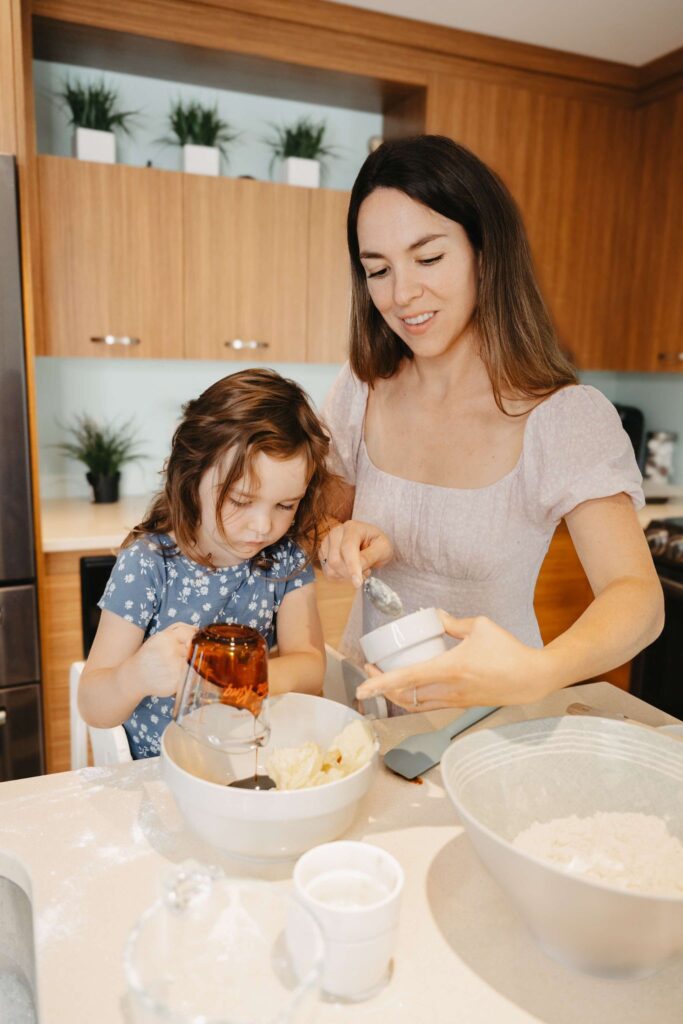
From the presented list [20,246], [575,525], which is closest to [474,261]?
[575,525]

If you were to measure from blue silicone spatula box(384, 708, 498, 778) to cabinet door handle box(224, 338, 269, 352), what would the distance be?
1862mm

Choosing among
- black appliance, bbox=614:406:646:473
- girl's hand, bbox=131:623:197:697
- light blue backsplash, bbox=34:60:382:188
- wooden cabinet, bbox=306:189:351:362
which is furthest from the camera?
black appliance, bbox=614:406:646:473

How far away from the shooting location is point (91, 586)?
7.44ft

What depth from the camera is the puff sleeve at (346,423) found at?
1510 millimetres

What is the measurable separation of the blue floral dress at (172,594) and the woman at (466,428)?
148mm

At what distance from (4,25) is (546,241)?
195 centimetres

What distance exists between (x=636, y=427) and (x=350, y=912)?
315 centimetres

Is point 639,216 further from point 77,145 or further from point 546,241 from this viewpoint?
point 77,145

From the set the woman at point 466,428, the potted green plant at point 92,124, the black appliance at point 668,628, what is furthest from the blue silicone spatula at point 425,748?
the potted green plant at point 92,124

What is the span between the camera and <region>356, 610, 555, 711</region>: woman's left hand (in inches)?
29.7

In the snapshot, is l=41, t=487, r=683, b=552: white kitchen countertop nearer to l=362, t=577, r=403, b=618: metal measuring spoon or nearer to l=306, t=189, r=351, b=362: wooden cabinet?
l=306, t=189, r=351, b=362: wooden cabinet

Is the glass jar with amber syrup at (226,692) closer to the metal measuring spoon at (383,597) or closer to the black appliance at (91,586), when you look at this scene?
the metal measuring spoon at (383,597)

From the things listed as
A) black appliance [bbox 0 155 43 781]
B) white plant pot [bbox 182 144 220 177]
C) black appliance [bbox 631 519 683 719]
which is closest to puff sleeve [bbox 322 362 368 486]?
black appliance [bbox 0 155 43 781]

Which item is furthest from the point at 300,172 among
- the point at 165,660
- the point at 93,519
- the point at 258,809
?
the point at 258,809
